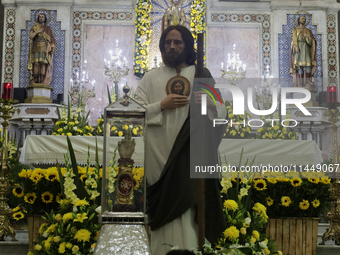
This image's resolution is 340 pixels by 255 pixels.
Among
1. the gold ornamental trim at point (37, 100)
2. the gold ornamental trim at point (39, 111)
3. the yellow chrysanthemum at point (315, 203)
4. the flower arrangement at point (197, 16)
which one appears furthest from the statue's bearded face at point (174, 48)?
the flower arrangement at point (197, 16)

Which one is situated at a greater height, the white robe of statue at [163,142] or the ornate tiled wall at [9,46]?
the ornate tiled wall at [9,46]

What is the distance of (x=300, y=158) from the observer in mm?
4617

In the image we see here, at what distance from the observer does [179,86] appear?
2709 mm

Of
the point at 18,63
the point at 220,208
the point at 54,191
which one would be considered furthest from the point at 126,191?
the point at 18,63

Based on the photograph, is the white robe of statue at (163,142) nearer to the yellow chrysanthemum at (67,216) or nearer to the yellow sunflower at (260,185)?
the yellow chrysanthemum at (67,216)

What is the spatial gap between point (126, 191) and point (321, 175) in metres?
2.38

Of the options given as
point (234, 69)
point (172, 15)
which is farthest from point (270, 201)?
point (172, 15)

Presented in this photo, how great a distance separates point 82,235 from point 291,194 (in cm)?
190

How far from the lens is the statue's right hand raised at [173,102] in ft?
8.63

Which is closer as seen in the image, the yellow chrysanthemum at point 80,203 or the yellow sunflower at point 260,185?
the yellow chrysanthemum at point 80,203

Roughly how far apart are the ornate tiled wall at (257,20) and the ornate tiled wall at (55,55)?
368 cm

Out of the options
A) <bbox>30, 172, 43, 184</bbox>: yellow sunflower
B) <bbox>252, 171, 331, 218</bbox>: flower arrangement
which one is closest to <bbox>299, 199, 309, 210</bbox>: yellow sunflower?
<bbox>252, 171, 331, 218</bbox>: flower arrangement

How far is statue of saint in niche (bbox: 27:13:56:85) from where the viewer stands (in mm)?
9148

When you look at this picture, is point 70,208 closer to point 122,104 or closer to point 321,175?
point 122,104
